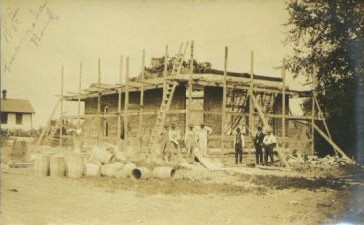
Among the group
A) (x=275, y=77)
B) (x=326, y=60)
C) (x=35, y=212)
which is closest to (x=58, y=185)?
(x=35, y=212)

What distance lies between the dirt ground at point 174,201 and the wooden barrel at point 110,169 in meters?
0.51

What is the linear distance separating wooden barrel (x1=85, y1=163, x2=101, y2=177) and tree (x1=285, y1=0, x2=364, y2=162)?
320 inches

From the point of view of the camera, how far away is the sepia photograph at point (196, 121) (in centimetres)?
1001

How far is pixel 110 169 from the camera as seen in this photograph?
14.5 meters

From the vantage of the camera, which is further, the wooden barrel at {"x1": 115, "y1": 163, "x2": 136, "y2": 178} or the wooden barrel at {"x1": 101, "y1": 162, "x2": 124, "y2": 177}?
the wooden barrel at {"x1": 101, "y1": 162, "x2": 124, "y2": 177}

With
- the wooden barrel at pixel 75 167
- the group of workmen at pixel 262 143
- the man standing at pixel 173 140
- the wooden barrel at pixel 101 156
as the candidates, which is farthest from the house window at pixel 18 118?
the wooden barrel at pixel 75 167

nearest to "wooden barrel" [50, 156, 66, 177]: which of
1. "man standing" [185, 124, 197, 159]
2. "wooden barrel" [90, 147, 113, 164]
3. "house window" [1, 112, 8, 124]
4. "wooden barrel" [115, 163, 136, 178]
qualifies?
"wooden barrel" [90, 147, 113, 164]

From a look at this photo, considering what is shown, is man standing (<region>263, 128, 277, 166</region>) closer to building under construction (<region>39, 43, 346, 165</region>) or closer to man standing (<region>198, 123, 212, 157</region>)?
building under construction (<region>39, 43, 346, 165</region>)

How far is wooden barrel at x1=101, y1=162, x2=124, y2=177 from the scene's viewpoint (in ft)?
47.2

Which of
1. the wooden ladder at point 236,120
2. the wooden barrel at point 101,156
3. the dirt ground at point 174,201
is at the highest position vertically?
the wooden ladder at point 236,120

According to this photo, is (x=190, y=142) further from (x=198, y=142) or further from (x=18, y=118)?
(x=18, y=118)

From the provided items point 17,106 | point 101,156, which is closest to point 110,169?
point 101,156

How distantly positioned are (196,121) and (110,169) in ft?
20.9

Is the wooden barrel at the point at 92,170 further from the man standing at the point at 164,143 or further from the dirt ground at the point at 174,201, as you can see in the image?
the man standing at the point at 164,143
